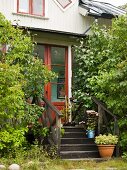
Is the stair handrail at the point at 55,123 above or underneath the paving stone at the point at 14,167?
above

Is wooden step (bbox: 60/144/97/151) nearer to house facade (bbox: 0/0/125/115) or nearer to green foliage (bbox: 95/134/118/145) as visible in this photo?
green foliage (bbox: 95/134/118/145)

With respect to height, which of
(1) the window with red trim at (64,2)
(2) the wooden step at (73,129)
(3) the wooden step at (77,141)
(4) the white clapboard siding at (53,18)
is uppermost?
(1) the window with red trim at (64,2)

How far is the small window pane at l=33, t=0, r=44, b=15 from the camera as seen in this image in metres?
14.3

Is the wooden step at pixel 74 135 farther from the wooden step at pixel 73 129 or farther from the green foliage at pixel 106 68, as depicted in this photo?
the green foliage at pixel 106 68

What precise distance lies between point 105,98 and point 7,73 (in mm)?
3321

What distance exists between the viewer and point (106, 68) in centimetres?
1273

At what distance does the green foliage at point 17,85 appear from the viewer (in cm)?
1031

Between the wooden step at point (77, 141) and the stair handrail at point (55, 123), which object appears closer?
the stair handrail at point (55, 123)

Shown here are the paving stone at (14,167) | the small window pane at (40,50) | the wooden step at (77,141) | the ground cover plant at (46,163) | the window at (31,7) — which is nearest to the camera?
the paving stone at (14,167)

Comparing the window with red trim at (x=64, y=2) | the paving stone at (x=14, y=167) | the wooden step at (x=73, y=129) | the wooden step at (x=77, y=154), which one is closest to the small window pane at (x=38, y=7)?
the window with red trim at (x=64, y=2)

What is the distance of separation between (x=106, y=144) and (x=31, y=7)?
5.82 m

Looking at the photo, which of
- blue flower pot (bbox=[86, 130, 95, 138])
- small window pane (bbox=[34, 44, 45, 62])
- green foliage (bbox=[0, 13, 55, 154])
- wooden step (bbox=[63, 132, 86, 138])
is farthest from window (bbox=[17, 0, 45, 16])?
blue flower pot (bbox=[86, 130, 95, 138])

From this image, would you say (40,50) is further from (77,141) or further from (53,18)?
(77,141)

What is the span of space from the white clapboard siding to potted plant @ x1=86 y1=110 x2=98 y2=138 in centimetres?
376
